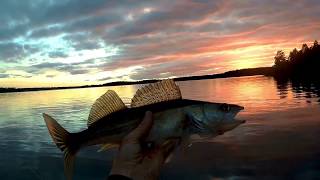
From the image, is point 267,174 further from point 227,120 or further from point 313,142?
point 227,120

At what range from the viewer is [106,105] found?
491 cm

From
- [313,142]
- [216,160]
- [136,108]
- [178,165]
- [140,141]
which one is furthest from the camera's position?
[313,142]

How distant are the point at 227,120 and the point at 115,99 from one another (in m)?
1.43

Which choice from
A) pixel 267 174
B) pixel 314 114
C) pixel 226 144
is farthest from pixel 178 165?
pixel 314 114

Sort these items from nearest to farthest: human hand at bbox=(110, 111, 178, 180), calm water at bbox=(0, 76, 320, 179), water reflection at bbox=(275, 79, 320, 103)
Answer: human hand at bbox=(110, 111, 178, 180)
calm water at bbox=(0, 76, 320, 179)
water reflection at bbox=(275, 79, 320, 103)

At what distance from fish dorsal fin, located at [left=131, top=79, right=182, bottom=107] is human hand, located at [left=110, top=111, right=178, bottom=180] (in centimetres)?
41

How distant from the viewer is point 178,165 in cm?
2405

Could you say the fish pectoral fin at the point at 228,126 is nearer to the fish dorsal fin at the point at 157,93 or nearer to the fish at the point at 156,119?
the fish at the point at 156,119

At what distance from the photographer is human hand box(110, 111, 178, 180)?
13.9ft

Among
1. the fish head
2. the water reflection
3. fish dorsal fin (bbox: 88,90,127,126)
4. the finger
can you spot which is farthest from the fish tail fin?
the water reflection

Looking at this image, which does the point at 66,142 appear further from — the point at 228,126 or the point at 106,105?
the point at 228,126

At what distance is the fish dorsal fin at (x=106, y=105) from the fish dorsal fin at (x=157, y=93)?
0.22 m

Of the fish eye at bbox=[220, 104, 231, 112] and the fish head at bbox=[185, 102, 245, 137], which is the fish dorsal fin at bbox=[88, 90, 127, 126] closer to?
the fish head at bbox=[185, 102, 245, 137]

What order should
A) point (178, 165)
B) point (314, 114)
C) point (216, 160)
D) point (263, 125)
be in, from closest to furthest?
point (178, 165), point (216, 160), point (263, 125), point (314, 114)
